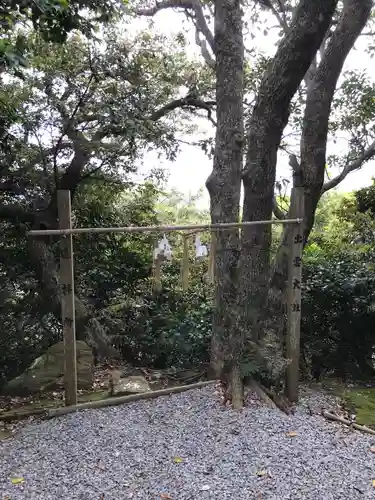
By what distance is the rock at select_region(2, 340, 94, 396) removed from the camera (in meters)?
4.23

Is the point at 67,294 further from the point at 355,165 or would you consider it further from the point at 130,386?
the point at 355,165

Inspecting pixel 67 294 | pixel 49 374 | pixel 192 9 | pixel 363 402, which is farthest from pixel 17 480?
pixel 192 9

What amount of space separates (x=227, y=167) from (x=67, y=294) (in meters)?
→ 1.72

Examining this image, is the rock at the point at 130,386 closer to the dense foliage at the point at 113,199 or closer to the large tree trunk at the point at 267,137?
the dense foliage at the point at 113,199

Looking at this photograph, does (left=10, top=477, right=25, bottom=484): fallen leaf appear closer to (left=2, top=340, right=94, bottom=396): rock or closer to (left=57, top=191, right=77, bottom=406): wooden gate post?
(left=57, top=191, right=77, bottom=406): wooden gate post

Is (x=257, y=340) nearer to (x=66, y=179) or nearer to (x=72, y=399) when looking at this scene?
(x=72, y=399)

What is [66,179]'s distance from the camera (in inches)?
203

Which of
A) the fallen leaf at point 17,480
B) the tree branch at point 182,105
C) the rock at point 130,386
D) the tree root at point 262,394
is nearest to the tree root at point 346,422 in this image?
the tree root at point 262,394

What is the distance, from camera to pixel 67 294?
345 centimetres

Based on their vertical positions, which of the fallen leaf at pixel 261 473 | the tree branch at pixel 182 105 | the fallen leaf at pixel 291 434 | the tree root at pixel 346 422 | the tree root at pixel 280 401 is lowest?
the tree root at pixel 346 422

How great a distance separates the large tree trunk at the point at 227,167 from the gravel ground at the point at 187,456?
62 cm

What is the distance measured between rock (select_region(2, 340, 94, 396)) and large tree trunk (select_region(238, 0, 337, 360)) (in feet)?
4.99

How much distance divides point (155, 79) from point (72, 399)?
12.7 feet

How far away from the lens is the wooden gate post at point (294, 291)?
149 inches
